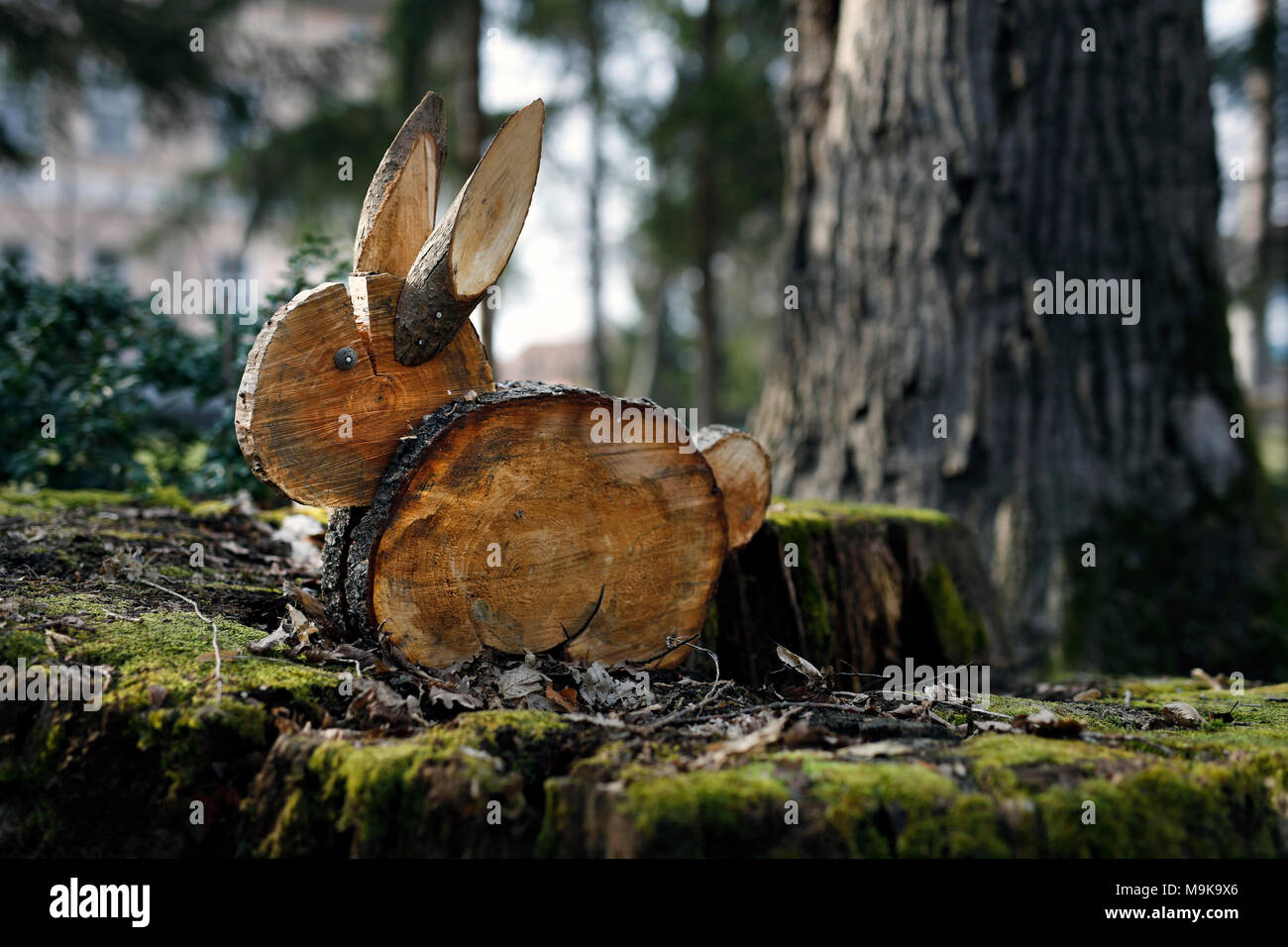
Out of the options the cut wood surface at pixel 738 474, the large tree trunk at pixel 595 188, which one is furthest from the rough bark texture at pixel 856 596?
the large tree trunk at pixel 595 188

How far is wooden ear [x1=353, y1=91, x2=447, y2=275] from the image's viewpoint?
2.51m

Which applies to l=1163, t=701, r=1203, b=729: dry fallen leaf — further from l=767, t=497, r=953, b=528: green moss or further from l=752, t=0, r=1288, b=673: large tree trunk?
l=752, t=0, r=1288, b=673: large tree trunk

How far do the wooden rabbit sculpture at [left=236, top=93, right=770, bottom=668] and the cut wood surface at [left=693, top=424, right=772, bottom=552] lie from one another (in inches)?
6.5

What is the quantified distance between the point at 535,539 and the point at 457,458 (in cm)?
33

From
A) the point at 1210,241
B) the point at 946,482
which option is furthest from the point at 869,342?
the point at 1210,241

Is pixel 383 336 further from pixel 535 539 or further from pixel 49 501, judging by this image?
pixel 49 501

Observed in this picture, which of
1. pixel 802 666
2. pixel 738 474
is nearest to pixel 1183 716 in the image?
pixel 802 666

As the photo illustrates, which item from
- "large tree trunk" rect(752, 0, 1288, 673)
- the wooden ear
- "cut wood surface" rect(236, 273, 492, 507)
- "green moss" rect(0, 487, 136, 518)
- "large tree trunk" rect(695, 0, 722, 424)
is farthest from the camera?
"large tree trunk" rect(695, 0, 722, 424)

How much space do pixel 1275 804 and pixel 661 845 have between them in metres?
1.25

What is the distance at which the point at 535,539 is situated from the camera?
101 inches

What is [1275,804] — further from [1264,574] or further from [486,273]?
[1264,574]

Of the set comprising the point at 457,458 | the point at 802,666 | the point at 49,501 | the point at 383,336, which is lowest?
the point at 802,666

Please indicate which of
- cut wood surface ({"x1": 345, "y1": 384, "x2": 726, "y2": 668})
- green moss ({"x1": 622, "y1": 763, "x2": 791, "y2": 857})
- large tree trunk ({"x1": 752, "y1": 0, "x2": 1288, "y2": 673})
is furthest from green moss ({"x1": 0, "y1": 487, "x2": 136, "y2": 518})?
large tree trunk ({"x1": 752, "y1": 0, "x2": 1288, "y2": 673})

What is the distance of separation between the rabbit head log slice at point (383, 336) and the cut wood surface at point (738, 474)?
0.79 m
